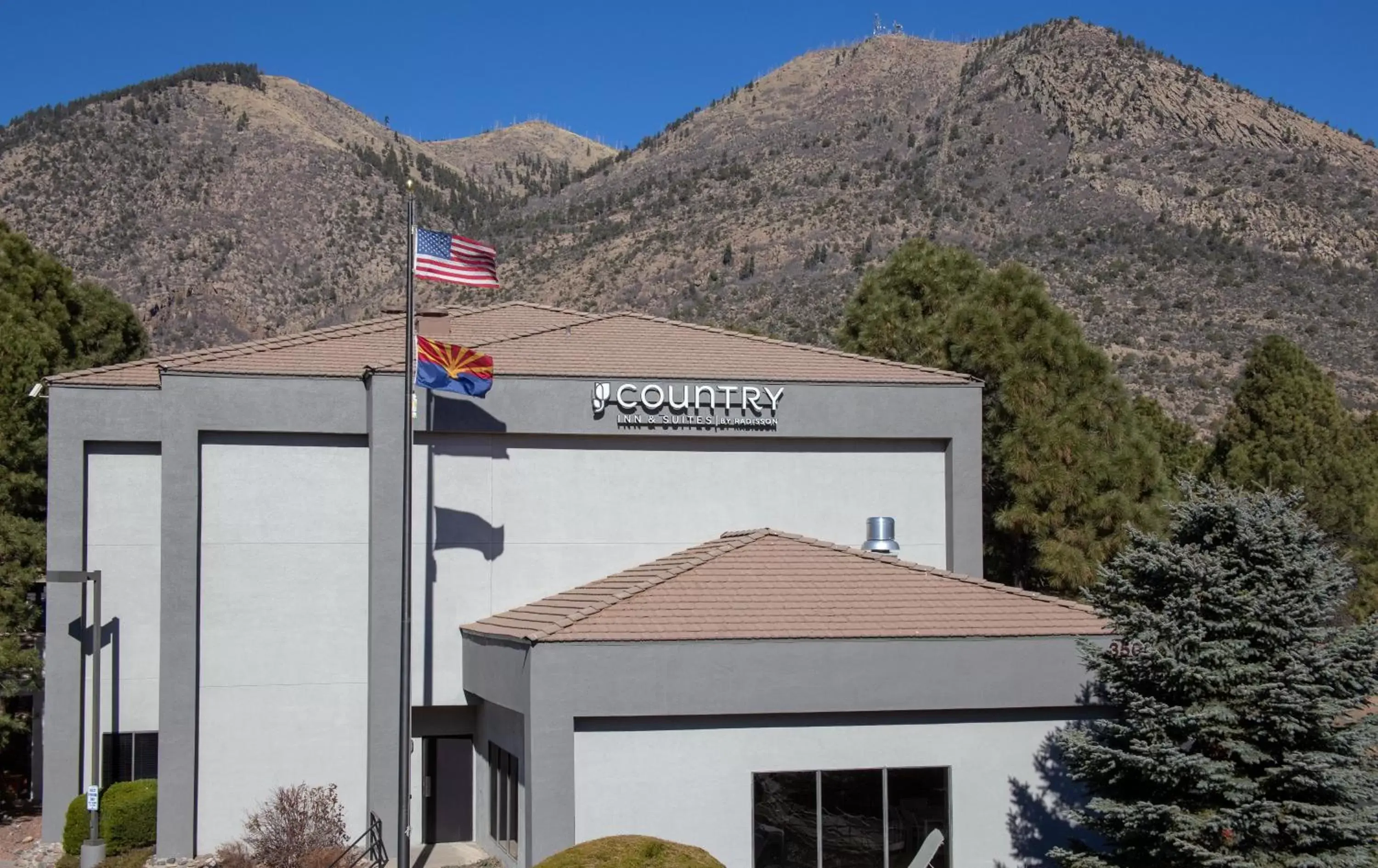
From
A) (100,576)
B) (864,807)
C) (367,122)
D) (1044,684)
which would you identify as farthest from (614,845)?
(367,122)

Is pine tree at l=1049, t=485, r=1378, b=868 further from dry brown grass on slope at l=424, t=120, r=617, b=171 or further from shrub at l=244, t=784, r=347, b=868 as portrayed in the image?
dry brown grass on slope at l=424, t=120, r=617, b=171

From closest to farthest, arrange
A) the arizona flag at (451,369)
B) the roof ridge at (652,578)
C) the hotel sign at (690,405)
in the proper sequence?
the roof ridge at (652,578)
the arizona flag at (451,369)
the hotel sign at (690,405)

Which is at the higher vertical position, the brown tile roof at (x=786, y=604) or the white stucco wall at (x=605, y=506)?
the white stucco wall at (x=605, y=506)

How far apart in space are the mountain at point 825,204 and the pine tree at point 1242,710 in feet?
150

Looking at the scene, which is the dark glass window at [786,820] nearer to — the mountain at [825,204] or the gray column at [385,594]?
the gray column at [385,594]

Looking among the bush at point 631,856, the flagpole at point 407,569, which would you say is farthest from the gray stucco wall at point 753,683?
the bush at point 631,856

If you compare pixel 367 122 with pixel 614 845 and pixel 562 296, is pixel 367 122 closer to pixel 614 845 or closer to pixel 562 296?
pixel 562 296

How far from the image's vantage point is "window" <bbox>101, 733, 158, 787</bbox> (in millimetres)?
24844

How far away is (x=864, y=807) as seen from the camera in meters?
19.2

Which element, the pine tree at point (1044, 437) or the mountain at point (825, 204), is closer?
the pine tree at point (1044, 437)

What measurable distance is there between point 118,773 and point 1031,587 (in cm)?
1969

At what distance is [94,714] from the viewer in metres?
24.1

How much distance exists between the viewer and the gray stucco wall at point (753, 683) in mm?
18500

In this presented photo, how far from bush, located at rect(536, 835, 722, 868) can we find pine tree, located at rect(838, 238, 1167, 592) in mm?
17114
